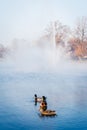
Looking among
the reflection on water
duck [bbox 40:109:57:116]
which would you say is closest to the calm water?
the reflection on water

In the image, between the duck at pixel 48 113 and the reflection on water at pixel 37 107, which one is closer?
the reflection on water at pixel 37 107

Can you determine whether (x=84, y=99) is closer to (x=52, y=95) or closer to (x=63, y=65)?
(x=52, y=95)

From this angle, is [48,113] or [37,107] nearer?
[48,113]

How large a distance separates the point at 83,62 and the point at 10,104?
89.0 feet

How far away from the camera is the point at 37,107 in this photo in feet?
58.3

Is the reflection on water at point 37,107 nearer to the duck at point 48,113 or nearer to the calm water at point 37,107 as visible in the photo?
the calm water at point 37,107

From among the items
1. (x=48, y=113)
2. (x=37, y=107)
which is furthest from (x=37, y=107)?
(x=48, y=113)

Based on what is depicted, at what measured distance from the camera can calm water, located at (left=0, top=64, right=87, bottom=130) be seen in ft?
48.1

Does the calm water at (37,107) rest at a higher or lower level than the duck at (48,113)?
lower

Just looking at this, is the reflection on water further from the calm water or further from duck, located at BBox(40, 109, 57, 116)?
duck, located at BBox(40, 109, 57, 116)

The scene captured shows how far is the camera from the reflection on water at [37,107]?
48.2ft

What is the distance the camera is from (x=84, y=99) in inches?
778

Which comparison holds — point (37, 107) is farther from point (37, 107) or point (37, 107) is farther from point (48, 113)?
point (48, 113)

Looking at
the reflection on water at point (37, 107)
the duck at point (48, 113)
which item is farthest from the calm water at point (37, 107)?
the duck at point (48, 113)
